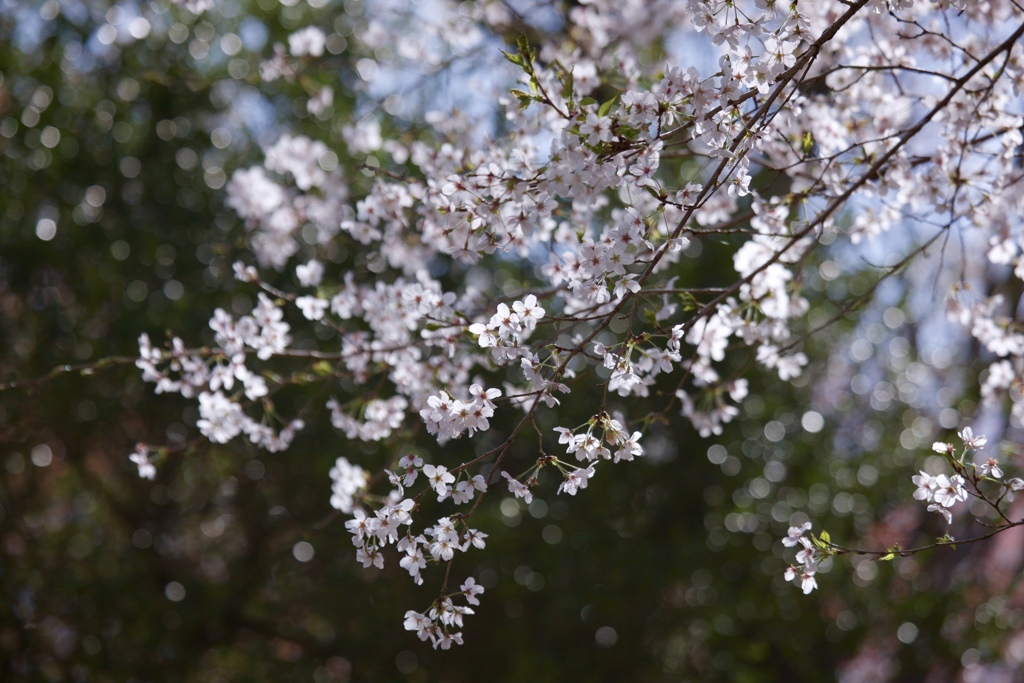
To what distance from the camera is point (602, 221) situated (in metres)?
3.47

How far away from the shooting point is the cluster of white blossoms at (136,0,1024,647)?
154cm

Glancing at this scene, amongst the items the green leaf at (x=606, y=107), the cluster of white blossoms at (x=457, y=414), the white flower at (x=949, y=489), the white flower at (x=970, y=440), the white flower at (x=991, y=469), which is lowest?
the cluster of white blossoms at (x=457, y=414)

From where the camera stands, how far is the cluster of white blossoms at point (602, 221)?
1544mm

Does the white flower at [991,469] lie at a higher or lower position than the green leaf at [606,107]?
lower

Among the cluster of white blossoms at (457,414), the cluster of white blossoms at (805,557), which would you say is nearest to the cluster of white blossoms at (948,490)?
the cluster of white blossoms at (805,557)

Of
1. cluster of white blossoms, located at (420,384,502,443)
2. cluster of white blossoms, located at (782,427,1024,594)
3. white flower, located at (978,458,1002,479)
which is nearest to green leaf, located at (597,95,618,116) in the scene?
cluster of white blossoms, located at (420,384,502,443)

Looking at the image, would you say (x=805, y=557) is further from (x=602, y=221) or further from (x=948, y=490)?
(x=602, y=221)

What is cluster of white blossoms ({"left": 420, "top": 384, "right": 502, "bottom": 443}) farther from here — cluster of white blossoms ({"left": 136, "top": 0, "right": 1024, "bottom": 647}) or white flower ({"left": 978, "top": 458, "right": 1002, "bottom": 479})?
white flower ({"left": 978, "top": 458, "right": 1002, "bottom": 479})

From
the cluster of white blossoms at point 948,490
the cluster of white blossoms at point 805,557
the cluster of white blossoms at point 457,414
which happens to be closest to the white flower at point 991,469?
the cluster of white blossoms at point 948,490

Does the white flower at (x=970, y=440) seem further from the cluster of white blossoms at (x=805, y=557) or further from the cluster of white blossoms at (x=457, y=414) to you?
the cluster of white blossoms at (x=457, y=414)

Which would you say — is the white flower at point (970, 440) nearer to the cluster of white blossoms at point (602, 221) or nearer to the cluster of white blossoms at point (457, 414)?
the cluster of white blossoms at point (602, 221)

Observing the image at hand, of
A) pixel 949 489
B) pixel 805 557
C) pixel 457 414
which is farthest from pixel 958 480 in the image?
pixel 457 414

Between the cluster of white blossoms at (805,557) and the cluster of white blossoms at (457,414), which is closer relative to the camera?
the cluster of white blossoms at (457,414)

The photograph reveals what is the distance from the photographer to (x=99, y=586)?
318 centimetres
